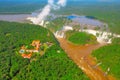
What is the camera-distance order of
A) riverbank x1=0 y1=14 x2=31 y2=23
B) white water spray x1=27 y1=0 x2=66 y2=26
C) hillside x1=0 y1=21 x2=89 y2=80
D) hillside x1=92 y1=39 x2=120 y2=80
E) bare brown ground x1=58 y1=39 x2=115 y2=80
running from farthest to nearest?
riverbank x1=0 y1=14 x2=31 y2=23 < white water spray x1=27 y1=0 x2=66 y2=26 < hillside x1=92 y1=39 x2=120 y2=80 < bare brown ground x1=58 y1=39 x2=115 y2=80 < hillside x1=0 y1=21 x2=89 y2=80

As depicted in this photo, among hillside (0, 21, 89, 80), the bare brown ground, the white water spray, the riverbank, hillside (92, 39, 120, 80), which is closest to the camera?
hillside (0, 21, 89, 80)

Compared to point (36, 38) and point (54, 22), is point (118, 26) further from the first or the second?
point (36, 38)

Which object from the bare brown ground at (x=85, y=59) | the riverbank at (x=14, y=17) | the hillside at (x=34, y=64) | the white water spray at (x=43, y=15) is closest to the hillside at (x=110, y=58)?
the bare brown ground at (x=85, y=59)

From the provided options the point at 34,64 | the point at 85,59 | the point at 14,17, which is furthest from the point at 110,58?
the point at 14,17

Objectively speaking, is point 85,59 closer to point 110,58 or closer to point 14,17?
point 110,58

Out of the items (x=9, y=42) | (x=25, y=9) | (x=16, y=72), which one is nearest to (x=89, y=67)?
(x=16, y=72)

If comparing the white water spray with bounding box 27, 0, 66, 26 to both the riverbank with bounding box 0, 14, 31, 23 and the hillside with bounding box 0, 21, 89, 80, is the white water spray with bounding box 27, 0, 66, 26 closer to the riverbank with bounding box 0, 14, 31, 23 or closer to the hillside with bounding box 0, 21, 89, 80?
the riverbank with bounding box 0, 14, 31, 23

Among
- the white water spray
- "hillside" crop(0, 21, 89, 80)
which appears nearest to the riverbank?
the white water spray

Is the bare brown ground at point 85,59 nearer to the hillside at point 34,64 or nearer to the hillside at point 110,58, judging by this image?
the hillside at point 110,58
